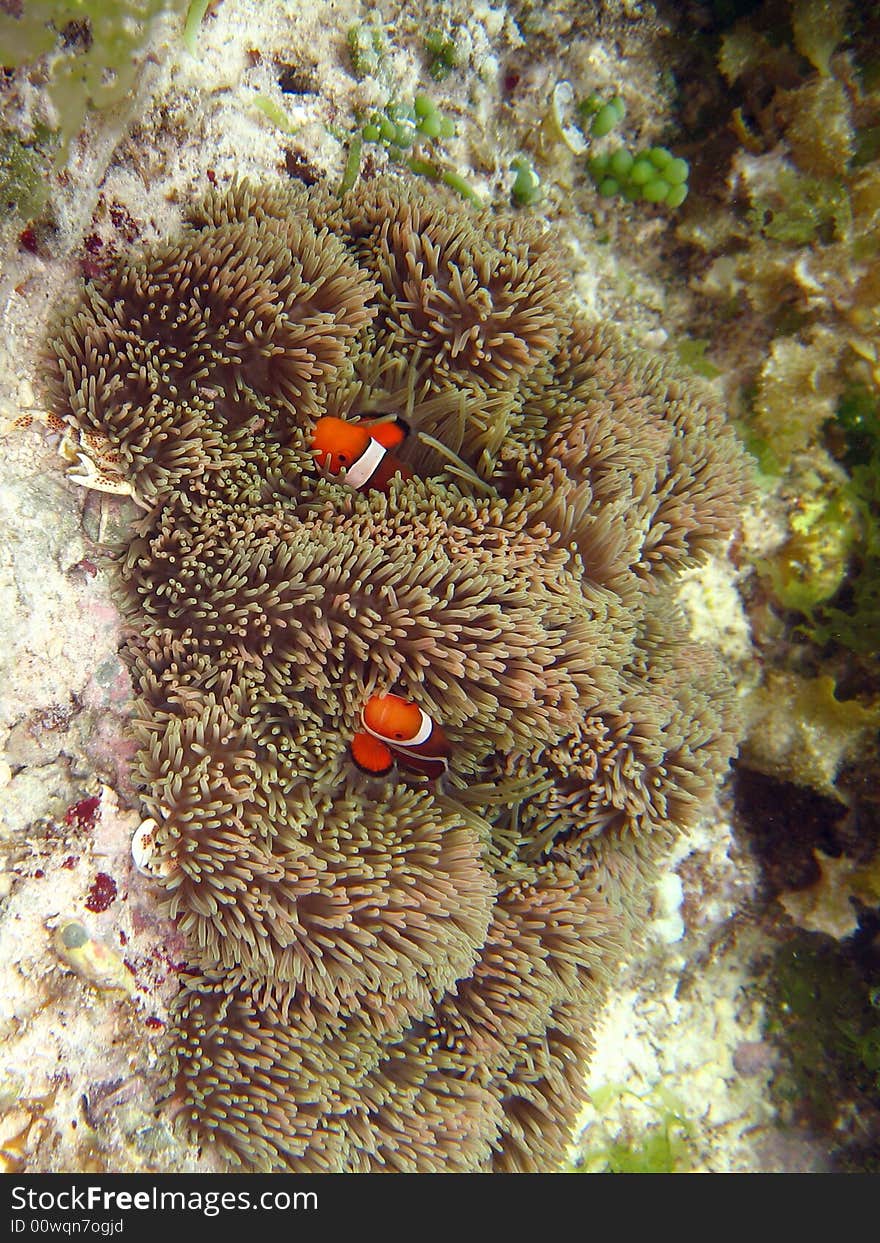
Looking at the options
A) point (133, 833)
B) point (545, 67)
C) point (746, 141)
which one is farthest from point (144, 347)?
point (746, 141)

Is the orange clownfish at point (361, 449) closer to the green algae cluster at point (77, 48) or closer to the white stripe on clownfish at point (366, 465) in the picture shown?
the white stripe on clownfish at point (366, 465)

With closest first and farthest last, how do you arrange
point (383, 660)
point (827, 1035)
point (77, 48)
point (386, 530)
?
point (77, 48) → point (383, 660) → point (386, 530) → point (827, 1035)

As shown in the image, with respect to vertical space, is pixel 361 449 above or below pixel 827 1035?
above

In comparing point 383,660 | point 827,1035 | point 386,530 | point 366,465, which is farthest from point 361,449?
point 827,1035

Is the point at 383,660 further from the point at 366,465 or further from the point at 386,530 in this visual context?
the point at 366,465

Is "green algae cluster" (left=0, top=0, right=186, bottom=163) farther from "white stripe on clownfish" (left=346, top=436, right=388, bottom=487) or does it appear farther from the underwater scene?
"white stripe on clownfish" (left=346, top=436, right=388, bottom=487)
